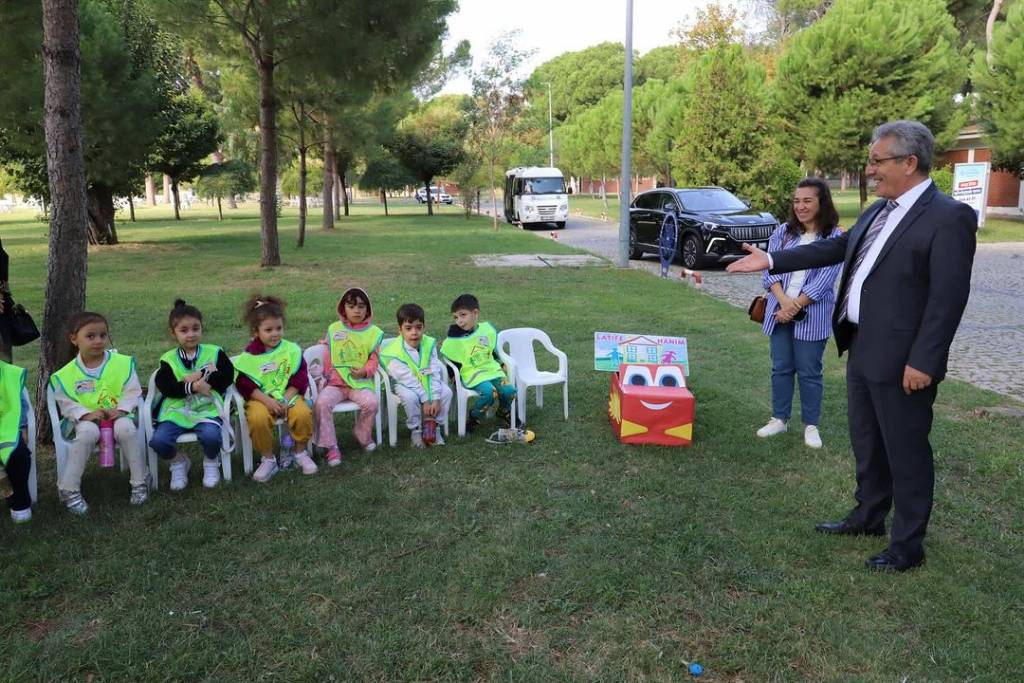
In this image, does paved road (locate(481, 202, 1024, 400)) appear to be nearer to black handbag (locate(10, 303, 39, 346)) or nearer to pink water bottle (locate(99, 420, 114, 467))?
pink water bottle (locate(99, 420, 114, 467))

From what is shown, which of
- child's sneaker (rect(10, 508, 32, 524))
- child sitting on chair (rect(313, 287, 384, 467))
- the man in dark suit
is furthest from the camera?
child sitting on chair (rect(313, 287, 384, 467))

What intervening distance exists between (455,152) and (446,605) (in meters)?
36.8

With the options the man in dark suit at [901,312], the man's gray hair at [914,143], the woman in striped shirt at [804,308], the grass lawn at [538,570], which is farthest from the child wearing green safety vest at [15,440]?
the man's gray hair at [914,143]

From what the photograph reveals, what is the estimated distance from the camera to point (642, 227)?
54.6 feet

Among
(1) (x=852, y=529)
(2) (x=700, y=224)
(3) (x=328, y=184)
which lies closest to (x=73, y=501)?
(1) (x=852, y=529)

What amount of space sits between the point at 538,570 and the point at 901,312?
1.91 m

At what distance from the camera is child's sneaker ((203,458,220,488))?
4.23m

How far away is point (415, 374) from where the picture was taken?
4.89 meters

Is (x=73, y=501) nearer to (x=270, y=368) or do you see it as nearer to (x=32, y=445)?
(x=32, y=445)

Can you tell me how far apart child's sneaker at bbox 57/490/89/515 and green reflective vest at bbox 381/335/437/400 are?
6.19ft

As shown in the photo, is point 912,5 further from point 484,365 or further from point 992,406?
point 484,365

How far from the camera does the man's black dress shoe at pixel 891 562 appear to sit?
10.7 feet

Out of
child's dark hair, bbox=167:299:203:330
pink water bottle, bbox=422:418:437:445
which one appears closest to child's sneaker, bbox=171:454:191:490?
child's dark hair, bbox=167:299:203:330

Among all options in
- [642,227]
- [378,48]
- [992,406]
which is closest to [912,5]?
[642,227]
